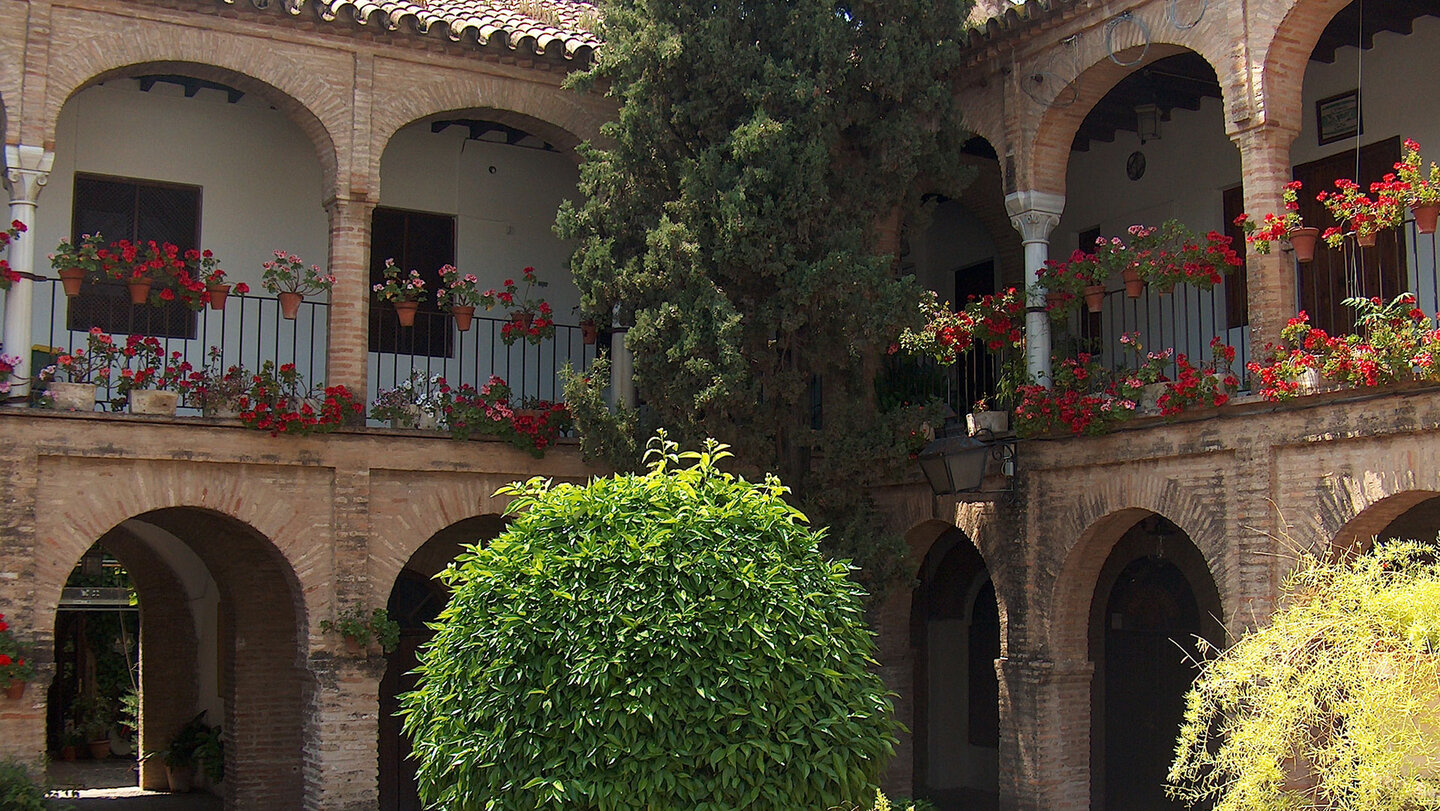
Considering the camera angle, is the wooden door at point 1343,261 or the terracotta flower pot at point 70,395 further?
the wooden door at point 1343,261

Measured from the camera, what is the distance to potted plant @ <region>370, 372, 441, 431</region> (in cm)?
1221

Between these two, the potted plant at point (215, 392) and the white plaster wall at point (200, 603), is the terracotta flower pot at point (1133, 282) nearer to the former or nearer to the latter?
the potted plant at point (215, 392)

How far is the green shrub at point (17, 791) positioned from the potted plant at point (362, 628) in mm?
2275

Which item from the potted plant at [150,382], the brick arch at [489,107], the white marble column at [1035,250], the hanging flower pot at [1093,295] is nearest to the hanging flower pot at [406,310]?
the brick arch at [489,107]

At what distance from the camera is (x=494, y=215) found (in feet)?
47.9

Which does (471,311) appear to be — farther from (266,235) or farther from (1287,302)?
(1287,302)

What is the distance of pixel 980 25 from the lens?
12.4 m

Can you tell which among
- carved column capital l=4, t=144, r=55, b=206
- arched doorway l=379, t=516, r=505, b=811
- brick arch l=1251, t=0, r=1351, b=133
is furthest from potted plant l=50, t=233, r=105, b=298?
brick arch l=1251, t=0, r=1351, b=133

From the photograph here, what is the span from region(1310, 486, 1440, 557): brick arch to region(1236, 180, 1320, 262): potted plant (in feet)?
5.18

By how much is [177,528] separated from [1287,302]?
979 centimetres

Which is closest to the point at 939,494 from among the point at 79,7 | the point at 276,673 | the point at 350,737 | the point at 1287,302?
the point at 1287,302

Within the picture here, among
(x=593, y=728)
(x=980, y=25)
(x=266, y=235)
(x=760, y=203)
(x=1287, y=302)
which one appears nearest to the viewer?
(x=593, y=728)

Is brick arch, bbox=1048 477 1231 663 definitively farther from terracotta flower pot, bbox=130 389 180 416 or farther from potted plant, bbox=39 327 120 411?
potted plant, bbox=39 327 120 411

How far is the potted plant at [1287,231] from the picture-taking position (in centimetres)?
1000
